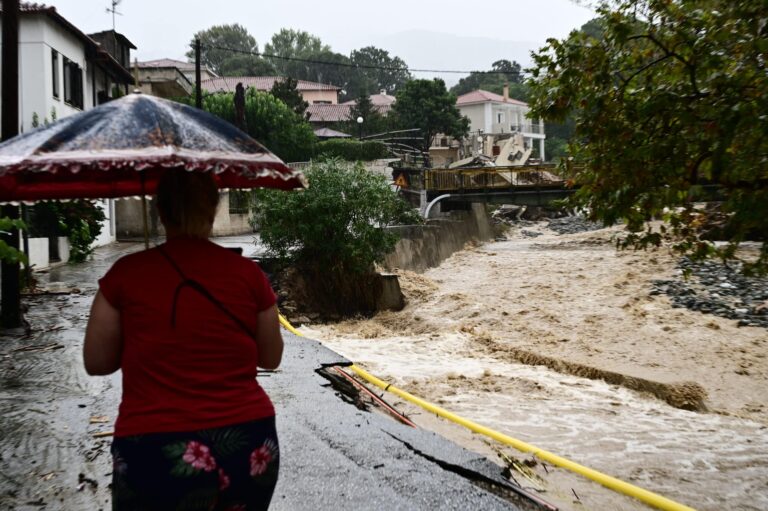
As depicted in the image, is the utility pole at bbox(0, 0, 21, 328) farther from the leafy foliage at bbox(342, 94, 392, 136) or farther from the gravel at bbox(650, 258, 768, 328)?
the leafy foliage at bbox(342, 94, 392, 136)

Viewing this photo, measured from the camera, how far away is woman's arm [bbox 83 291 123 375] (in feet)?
7.67

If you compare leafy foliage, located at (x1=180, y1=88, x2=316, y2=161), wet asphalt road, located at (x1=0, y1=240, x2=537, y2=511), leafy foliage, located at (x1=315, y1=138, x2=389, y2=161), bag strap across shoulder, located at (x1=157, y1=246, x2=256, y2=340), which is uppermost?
leafy foliage, located at (x1=180, y1=88, x2=316, y2=161)

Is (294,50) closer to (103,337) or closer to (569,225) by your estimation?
(569,225)

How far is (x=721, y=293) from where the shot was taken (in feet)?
56.8

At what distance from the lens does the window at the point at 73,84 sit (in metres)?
26.6

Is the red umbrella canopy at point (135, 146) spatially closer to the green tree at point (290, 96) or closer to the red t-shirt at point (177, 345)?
the red t-shirt at point (177, 345)

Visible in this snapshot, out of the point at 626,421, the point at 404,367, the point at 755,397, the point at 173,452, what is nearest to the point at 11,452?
the point at 173,452

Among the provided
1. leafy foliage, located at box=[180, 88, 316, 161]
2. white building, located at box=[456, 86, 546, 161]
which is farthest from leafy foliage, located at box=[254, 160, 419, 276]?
white building, located at box=[456, 86, 546, 161]

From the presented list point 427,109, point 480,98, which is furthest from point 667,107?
point 480,98

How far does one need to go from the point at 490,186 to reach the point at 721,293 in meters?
19.7

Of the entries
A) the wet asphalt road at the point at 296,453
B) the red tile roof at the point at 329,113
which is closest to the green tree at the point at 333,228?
the wet asphalt road at the point at 296,453

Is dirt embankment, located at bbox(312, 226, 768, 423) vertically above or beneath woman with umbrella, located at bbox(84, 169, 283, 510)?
beneath

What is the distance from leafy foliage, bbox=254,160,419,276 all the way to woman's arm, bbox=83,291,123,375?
15.1 m

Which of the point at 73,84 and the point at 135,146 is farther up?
the point at 73,84
